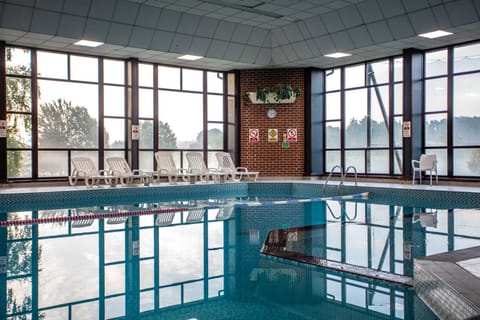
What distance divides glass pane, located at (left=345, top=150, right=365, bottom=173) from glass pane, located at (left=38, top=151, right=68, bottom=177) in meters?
7.91

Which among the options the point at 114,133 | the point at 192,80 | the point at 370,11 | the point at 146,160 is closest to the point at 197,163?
the point at 146,160

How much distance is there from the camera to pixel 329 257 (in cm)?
484

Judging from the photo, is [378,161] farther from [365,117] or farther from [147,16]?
[147,16]

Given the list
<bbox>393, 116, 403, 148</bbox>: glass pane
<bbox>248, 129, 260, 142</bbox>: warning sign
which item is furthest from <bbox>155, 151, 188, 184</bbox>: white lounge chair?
<bbox>393, 116, 403, 148</bbox>: glass pane

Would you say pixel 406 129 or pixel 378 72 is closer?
pixel 406 129

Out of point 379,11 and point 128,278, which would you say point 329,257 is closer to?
point 128,278

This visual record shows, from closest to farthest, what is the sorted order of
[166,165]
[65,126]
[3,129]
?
1. [3,129]
2. [65,126]
3. [166,165]

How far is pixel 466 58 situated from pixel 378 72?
2480 millimetres

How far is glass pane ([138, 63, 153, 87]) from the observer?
13.8 m

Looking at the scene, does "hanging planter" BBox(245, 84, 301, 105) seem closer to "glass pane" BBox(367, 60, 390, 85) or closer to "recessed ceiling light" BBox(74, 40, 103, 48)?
"glass pane" BBox(367, 60, 390, 85)

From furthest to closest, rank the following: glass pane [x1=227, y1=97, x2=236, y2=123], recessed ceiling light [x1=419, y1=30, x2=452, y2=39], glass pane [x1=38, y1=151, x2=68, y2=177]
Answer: glass pane [x1=227, y1=97, x2=236, y2=123] → glass pane [x1=38, y1=151, x2=68, y2=177] → recessed ceiling light [x1=419, y1=30, x2=452, y2=39]

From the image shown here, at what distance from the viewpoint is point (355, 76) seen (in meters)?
14.3

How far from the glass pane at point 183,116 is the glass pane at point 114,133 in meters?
1.26

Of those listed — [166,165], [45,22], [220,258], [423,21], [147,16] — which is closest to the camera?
[220,258]
